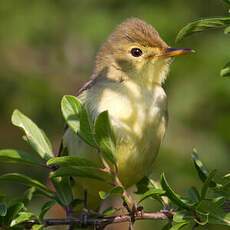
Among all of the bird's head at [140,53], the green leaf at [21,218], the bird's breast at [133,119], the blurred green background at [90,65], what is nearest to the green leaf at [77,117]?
the green leaf at [21,218]

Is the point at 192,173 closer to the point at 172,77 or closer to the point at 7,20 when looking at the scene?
the point at 172,77

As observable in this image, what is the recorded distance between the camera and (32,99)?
646cm

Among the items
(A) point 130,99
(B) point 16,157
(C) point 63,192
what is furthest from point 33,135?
(A) point 130,99

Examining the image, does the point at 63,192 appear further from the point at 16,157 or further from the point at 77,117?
the point at 77,117

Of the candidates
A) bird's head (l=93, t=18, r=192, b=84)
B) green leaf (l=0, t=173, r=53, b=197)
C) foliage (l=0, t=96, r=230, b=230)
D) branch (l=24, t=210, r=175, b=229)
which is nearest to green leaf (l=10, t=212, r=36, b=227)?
foliage (l=0, t=96, r=230, b=230)

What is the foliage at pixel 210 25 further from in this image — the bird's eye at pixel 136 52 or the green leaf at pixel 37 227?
the bird's eye at pixel 136 52

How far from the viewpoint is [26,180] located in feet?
11.6

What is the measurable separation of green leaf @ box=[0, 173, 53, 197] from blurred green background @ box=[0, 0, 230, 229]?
7.19 ft

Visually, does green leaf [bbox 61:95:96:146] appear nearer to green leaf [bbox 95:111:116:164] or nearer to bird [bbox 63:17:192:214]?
green leaf [bbox 95:111:116:164]

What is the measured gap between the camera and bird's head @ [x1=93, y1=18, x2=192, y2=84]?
14.6 feet

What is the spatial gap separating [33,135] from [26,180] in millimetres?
217

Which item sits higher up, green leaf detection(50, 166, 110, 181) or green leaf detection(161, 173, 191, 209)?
green leaf detection(50, 166, 110, 181)

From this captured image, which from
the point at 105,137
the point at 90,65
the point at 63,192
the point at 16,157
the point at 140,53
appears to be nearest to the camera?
the point at 105,137

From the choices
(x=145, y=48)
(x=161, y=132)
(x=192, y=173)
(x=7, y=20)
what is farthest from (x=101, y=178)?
(x=7, y=20)
